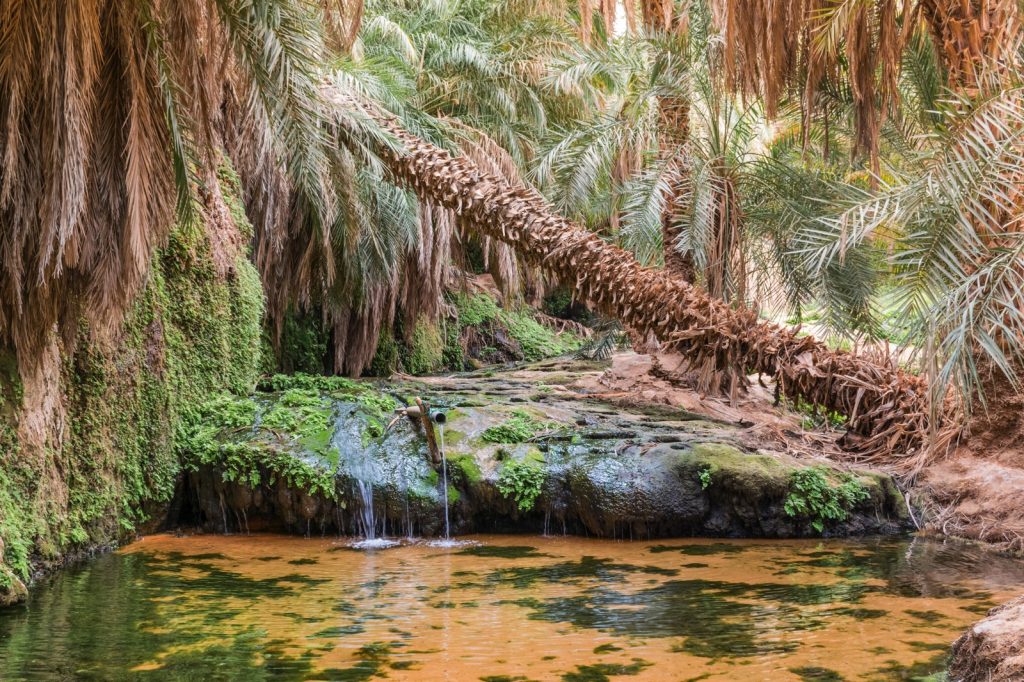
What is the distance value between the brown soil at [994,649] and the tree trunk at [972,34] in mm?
6623

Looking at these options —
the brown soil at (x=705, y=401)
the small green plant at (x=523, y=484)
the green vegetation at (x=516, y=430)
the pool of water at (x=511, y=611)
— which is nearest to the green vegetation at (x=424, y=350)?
the brown soil at (x=705, y=401)

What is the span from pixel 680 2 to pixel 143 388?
10.3 meters

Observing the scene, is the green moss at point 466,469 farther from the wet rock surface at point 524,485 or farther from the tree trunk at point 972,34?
the tree trunk at point 972,34

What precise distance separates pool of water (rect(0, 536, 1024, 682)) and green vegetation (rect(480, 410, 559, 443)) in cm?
150

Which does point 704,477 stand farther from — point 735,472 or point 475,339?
point 475,339

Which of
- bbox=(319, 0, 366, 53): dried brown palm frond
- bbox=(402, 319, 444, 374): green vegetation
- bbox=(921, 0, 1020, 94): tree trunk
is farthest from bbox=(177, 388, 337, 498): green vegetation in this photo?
bbox=(402, 319, 444, 374): green vegetation

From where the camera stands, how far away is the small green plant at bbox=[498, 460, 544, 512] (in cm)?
1052

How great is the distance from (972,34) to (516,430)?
251 inches

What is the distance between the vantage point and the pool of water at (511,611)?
5.86 metres

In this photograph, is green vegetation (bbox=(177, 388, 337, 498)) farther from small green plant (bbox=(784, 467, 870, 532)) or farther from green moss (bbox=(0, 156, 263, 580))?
small green plant (bbox=(784, 467, 870, 532))

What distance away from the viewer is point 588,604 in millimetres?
7430

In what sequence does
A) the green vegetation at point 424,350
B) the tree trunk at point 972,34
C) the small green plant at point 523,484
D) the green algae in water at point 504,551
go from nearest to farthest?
the green algae in water at point 504,551
the tree trunk at point 972,34
the small green plant at point 523,484
the green vegetation at point 424,350

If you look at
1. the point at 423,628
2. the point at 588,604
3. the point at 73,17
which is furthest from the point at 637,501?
the point at 73,17

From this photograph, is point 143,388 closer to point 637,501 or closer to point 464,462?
point 464,462
